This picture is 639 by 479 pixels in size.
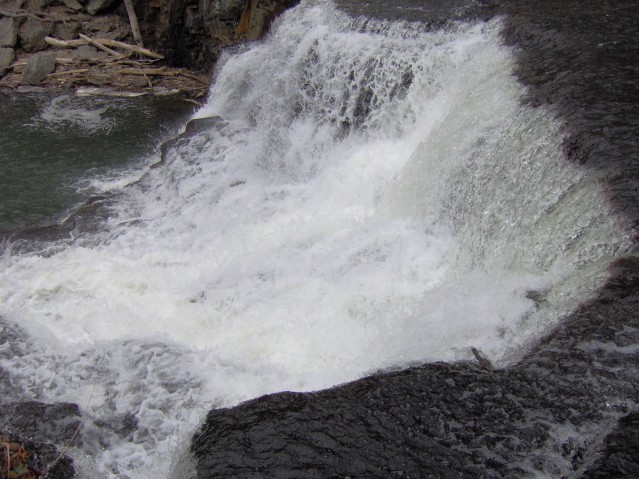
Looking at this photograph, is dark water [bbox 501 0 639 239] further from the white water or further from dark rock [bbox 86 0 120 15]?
dark rock [bbox 86 0 120 15]

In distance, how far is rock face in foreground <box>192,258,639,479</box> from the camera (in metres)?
2.87

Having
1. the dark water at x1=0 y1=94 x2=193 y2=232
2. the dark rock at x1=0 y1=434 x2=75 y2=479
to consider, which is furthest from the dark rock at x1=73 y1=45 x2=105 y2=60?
the dark rock at x1=0 y1=434 x2=75 y2=479

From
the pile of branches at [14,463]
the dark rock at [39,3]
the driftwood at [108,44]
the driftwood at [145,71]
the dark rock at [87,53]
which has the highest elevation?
the dark rock at [39,3]

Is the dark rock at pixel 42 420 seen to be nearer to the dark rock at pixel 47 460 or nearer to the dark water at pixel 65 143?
the dark rock at pixel 47 460

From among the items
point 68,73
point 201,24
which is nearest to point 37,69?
point 68,73

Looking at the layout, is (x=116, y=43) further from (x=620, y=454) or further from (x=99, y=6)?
(x=620, y=454)

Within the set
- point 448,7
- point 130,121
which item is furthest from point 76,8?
point 448,7

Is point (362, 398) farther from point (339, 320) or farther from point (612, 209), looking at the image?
point (612, 209)

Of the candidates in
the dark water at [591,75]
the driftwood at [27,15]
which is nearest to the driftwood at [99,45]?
the driftwood at [27,15]

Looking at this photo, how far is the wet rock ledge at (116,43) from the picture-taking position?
35.2ft

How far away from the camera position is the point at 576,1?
7621mm

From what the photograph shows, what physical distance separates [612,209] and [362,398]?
232 centimetres

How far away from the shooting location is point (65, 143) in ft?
30.1

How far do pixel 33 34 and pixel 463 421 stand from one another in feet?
37.2
